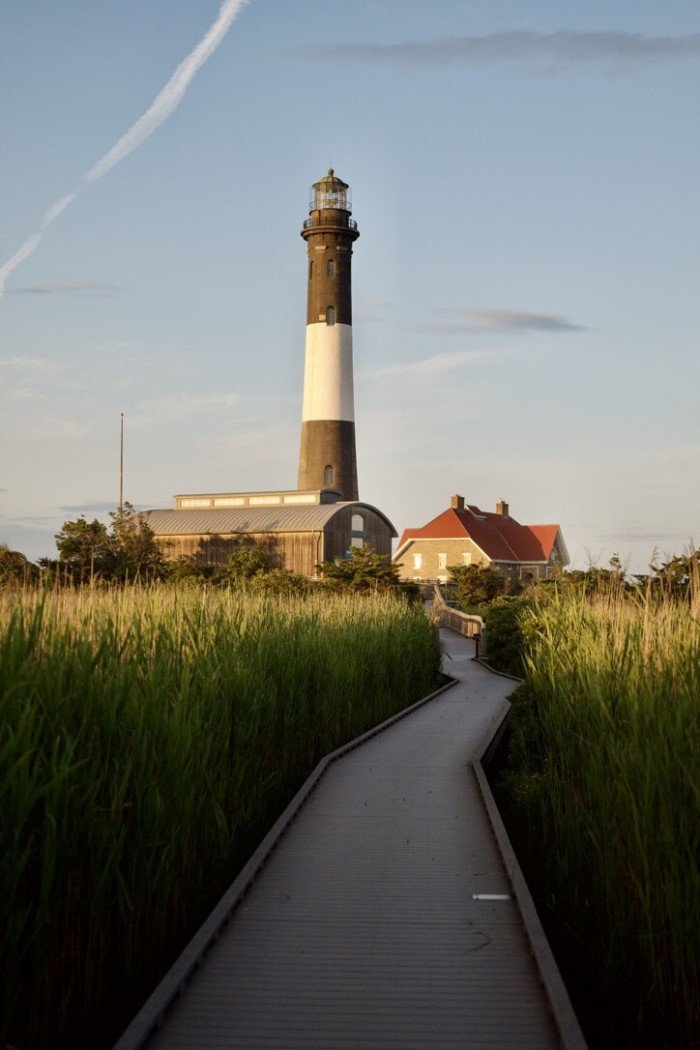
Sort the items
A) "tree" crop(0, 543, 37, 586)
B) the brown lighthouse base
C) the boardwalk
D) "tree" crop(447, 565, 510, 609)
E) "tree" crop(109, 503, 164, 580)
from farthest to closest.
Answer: the brown lighthouse base → "tree" crop(447, 565, 510, 609) → "tree" crop(109, 503, 164, 580) → "tree" crop(0, 543, 37, 586) → the boardwalk

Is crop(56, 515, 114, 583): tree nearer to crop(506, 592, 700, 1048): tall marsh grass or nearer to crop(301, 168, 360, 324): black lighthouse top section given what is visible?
crop(301, 168, 360, 324): black lighthouse top section

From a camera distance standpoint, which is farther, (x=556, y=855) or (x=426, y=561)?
(x=426, y=561)

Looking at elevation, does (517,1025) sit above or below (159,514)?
below

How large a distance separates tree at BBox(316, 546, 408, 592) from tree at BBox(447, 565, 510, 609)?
10982mm

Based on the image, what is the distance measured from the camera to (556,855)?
23.8 feet

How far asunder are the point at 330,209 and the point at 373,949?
41974mm

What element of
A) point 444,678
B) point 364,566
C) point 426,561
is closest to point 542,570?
point 426,561

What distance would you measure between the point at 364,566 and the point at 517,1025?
1063 inches

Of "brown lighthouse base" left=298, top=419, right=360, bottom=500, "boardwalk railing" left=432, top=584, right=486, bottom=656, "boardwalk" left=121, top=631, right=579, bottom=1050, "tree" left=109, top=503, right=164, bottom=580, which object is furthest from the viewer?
"brown lighthouse base" left=298, top=419, right=360, bottom=500

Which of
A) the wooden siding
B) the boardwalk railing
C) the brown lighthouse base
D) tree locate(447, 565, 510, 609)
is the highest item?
the brown lighthouse base

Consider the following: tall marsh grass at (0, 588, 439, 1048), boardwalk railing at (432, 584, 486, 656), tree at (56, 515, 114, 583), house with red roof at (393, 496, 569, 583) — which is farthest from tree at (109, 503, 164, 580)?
tall marsh grass at (0, 588, 439, 1048)

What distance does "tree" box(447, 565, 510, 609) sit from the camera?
140 ft

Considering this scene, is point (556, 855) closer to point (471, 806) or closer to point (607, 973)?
point (471, 806)

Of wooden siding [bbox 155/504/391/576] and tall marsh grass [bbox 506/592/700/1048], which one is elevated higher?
wooden siding [bbox 155/504/391/576]
